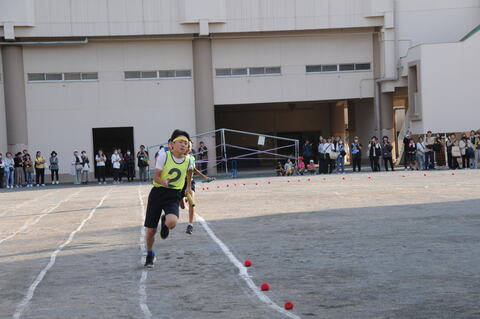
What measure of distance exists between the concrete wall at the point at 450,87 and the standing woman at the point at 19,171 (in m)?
20.7

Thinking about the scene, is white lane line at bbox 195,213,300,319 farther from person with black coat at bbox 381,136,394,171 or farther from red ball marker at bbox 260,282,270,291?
person with black coat at bbox 381,136,394,171

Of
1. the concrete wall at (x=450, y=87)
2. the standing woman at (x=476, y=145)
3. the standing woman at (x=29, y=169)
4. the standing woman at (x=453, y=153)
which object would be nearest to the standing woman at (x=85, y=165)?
the standing woman at (x=29, y=169)

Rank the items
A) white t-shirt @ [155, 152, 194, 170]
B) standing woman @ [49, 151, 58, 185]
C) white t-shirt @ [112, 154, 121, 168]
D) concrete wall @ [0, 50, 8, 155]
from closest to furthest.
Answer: white t-shirt @ [155, 152, 194, 170] → white t-shirt @ [112, 154, 121, 168] → standing woman @ [49, 151, 58, 185] → concrete wall @ [0, 50, 8, 155]

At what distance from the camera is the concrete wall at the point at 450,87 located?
41.4 metres

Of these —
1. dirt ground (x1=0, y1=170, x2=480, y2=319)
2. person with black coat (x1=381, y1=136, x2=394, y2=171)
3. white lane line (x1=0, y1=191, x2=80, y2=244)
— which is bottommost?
white lane line (x1=0, y1=191, x2=80, y2=244)

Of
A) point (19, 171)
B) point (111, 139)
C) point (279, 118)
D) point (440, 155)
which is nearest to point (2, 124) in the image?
point (19, 171)

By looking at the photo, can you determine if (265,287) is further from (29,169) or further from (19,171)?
(19,171)

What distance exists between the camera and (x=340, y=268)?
9812 millimetres

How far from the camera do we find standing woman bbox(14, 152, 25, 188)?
39500 millimetres

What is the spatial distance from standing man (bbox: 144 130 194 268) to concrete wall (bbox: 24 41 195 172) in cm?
3318

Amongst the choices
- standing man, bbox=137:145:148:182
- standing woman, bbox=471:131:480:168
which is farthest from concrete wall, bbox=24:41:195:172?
standing woman, bbox=471:131:480:168

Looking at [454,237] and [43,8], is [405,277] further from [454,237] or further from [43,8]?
[43,8]

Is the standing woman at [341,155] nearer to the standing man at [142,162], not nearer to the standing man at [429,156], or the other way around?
the standing man at [429,156]

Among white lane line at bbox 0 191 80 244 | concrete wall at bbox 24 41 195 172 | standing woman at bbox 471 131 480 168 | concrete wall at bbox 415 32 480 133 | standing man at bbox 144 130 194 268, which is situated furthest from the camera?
concrete wall at bbox 24 41 195 172
